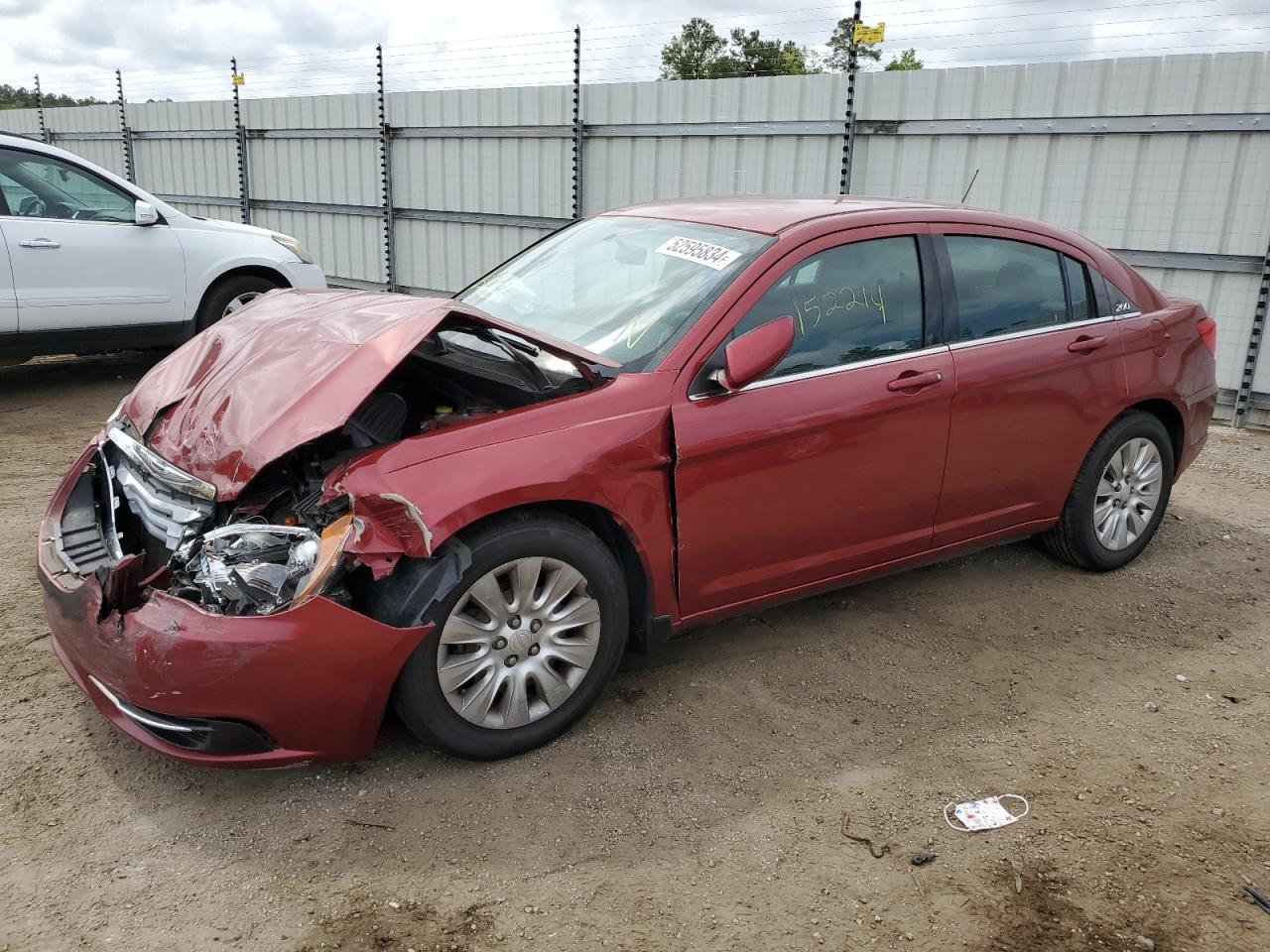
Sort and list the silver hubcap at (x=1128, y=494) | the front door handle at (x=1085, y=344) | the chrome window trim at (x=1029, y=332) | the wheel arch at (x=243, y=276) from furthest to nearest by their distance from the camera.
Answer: the wheel arch at (x=243, y=276)
the silver hubcap at (x=1128, y=494)
the front door handle at (x=1085, y=344)
the chrome window trim at (x=1029, y=332)

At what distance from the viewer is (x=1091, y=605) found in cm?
433

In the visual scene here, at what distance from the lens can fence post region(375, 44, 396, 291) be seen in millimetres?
11781

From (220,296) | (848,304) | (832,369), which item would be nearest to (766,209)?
(848,304)

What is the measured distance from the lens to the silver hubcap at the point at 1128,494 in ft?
14.6

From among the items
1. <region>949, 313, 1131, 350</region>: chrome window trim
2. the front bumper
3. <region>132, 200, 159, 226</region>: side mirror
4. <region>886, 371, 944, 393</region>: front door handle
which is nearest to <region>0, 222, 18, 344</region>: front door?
<region>132, 200, 159, 226</region>: side mirror

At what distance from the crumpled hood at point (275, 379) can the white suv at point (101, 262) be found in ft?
10.4

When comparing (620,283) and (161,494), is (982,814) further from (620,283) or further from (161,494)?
(161,494)

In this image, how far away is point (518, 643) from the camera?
2953 millimetres

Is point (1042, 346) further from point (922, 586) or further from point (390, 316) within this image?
point (390, 316)

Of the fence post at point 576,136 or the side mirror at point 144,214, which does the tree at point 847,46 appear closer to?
the fence post at point 576,136

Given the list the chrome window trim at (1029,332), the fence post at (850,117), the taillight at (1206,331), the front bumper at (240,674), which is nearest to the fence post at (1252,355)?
the taillight at (1206,331)

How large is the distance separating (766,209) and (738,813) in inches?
87.3

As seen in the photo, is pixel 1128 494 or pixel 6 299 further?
pixel 6 299

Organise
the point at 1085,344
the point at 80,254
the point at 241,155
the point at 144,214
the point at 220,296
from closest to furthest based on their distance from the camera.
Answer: the point at 1085,344 → the point at 80,254 → the point at 144,214 → the point at 220,296 → the point at 241,155
